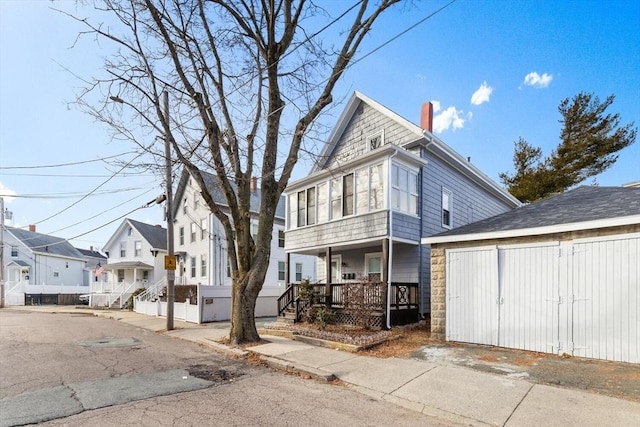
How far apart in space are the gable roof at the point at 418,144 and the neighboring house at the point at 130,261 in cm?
1780

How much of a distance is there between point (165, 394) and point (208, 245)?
1870 centimetres

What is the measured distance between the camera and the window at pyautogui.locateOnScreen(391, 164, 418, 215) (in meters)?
12.0

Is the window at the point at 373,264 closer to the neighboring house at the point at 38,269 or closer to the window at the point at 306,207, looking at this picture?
the window at the point at 306,207

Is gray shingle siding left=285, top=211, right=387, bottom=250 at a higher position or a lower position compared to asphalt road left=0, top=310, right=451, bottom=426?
higher

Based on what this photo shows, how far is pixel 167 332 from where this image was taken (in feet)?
41.9

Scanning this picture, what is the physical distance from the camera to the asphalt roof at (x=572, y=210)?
7.73 m

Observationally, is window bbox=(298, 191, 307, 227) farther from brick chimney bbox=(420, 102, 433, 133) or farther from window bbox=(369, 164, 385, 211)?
brick chimney bbox=(420, 102, 433, 133)

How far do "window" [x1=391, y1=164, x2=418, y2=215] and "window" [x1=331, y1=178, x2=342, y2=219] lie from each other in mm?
2320

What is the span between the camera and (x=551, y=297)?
7.88 meters

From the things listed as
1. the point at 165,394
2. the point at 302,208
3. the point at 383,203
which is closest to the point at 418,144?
the point at 383,203

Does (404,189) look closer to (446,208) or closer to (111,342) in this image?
(446,208)

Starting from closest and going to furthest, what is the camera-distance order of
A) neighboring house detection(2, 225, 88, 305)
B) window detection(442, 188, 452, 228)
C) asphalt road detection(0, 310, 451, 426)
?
asphalt road detection(0, 310, 451, 426) < window detection(442, 188, 452, 228) < neighboring house detection(2, 225, 88, 305)

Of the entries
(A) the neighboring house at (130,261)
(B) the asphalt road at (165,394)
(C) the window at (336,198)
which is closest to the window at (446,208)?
(C) the window at (336,198)

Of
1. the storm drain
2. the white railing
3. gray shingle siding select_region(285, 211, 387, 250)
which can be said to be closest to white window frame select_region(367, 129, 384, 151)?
gray shingle siding select_region(285, 211, 387, 250)
